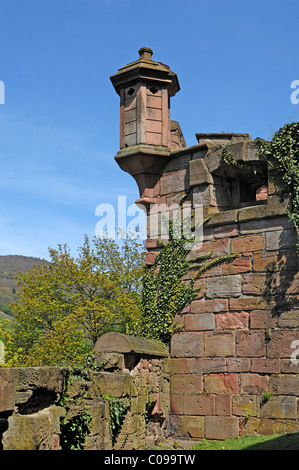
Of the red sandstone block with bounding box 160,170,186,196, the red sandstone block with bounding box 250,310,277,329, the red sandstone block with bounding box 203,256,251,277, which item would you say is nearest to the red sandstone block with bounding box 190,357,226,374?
the red sandstone block with bounding box 250,310,277,329

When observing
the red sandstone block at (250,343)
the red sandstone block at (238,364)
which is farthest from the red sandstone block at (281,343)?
the red sandstone block at (238,364)

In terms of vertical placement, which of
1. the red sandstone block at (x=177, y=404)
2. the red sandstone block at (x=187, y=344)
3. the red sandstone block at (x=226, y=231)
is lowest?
the red sandstone block at (x=177, y=404)

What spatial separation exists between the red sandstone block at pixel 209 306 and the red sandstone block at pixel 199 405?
1.43m

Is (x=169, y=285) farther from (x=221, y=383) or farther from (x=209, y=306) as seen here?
(x=221, y=383)

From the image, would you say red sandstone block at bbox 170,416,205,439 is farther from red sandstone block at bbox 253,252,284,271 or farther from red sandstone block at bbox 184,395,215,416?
red sandstone block at bbox 253,252,284,271

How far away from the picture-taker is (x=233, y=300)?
998cm

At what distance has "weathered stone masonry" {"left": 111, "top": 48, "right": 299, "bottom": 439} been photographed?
369 inches

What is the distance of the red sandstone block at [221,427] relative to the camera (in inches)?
376

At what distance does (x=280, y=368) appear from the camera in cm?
927

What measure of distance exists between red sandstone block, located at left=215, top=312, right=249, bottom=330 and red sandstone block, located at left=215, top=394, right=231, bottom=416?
112 cm

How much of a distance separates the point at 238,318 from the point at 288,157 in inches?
109

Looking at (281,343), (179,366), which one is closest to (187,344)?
(179,366)

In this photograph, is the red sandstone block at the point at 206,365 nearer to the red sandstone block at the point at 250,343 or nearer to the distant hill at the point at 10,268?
the red sandstone block at the point at 250,343

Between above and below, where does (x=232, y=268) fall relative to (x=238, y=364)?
above
